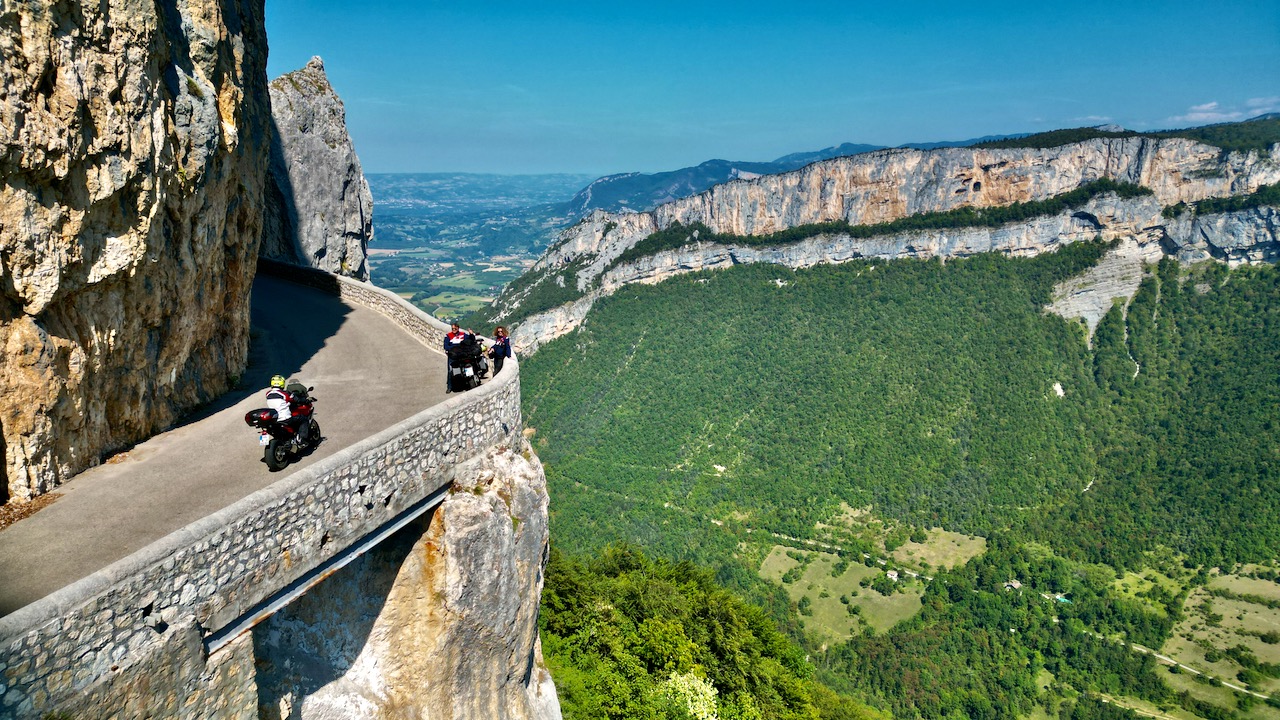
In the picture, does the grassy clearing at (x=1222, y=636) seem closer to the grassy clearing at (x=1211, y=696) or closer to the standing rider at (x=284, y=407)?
the grassy clearing at (x=1211, y=696)

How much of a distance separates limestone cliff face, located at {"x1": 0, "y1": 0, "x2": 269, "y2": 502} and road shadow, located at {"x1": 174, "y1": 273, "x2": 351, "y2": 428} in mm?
1516

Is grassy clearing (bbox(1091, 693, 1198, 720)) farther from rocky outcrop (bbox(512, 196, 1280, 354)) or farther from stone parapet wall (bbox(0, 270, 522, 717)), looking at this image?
stone parapet wall (bbox(0, 270, 522, 717))

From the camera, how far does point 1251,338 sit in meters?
92.5

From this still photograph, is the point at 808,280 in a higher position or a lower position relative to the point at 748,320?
higher

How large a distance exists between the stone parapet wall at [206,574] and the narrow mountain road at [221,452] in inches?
31.8

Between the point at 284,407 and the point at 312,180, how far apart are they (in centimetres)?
2260

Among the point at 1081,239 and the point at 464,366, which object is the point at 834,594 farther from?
the point at 1081,239

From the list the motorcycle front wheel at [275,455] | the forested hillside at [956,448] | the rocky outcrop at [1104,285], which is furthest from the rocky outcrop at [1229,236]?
the motorcycle front wheel at [275,455]

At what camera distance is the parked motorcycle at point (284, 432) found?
37.2ft

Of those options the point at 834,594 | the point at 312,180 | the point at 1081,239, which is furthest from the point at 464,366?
the point at 1081,239

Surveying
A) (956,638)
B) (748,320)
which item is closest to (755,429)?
(748,320)

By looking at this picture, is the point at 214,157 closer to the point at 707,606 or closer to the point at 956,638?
the point at 707,606

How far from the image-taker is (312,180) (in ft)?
99.5

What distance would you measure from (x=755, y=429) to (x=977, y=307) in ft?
147
